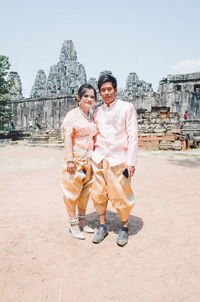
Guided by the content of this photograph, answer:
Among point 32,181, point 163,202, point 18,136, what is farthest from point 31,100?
point 163,202

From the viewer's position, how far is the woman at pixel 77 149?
8.20 ft

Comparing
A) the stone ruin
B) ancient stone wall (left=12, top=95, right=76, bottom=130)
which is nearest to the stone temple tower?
the stone ruin

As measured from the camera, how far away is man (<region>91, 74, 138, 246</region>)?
8.13 feet

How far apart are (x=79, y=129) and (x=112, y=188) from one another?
2.35 feet

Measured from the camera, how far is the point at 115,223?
296cm

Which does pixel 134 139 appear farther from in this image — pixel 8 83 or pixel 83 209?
pixel 8 83

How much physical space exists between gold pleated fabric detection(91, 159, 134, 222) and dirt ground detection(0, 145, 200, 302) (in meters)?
0.37

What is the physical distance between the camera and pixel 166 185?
15.7ft

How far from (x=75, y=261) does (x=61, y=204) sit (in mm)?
1670

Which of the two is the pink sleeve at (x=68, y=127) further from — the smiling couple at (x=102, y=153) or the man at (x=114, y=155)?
the man at (x=114, y=155)

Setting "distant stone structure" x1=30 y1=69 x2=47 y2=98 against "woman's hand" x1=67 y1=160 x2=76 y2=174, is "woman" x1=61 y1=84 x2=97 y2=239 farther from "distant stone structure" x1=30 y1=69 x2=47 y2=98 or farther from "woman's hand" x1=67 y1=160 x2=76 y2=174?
"distant stone structure" x1=30 y1=69 x2=47 y2=98

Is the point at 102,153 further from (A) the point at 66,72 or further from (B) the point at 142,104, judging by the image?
(A) the point at 66,72

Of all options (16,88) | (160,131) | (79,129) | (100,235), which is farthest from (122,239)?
(16,88)

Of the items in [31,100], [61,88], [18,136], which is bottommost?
[18,136]
